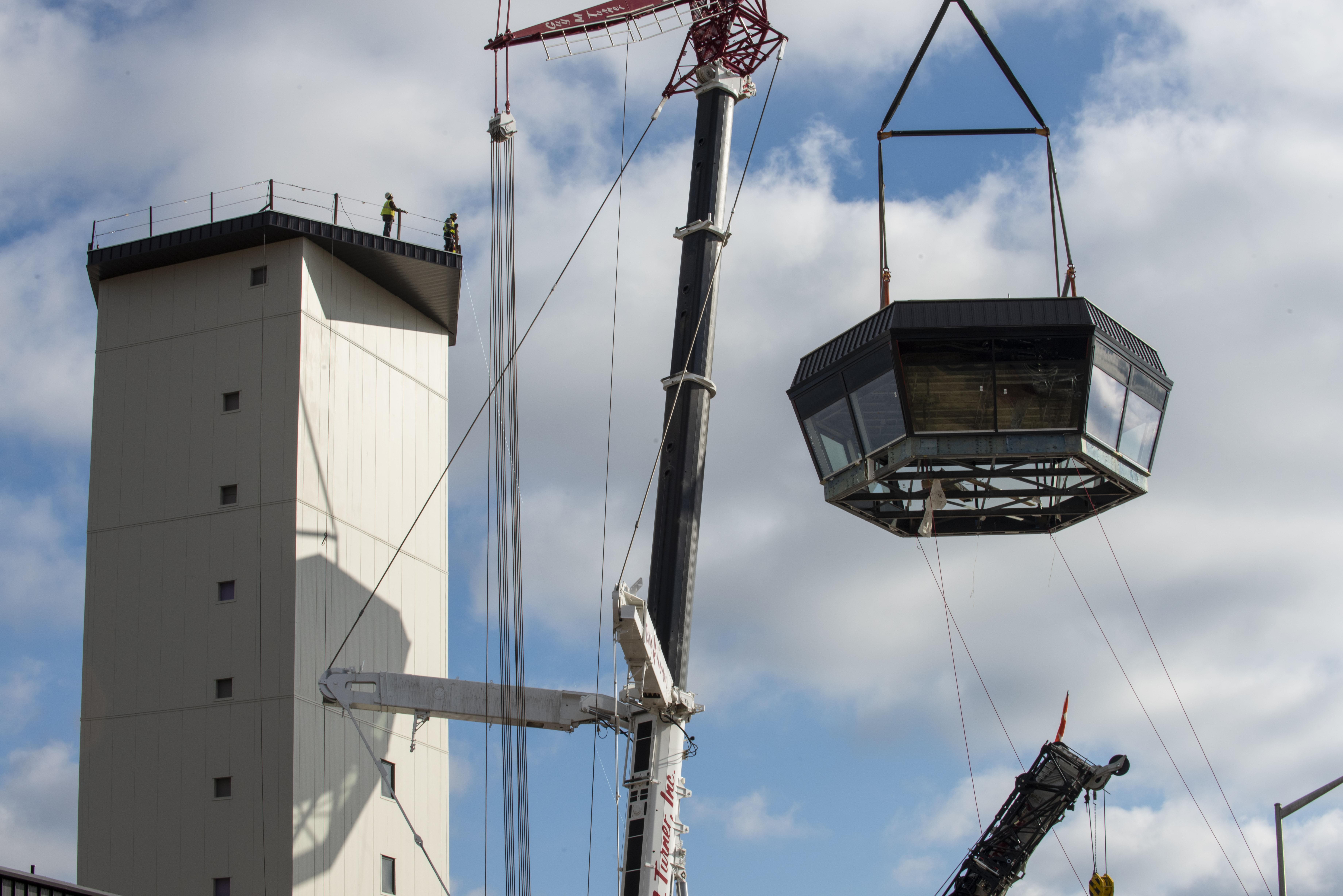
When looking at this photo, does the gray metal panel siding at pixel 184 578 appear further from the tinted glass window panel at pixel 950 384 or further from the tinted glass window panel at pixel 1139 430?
the tinted glass window panel at pixel 1139 430

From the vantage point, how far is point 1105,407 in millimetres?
29891

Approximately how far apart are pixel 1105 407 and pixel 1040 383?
1451 millimetres

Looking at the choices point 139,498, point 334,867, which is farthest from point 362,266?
point 334,867

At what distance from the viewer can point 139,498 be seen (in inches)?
1602

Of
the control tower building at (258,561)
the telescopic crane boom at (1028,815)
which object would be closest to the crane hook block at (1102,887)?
the telescopic crane boom at (1028,815)

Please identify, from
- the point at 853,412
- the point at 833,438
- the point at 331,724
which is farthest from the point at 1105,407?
the point at 331,724

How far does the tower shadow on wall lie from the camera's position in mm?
37000

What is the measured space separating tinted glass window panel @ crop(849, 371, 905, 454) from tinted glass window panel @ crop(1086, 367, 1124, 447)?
3.53m

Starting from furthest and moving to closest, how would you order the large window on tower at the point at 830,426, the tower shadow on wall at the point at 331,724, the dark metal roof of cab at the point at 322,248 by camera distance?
the dark metal roof of cab at the point at 322,248 < the tower shadow on wall at the point at 331,724 < the large window on tower at the point at 830,426

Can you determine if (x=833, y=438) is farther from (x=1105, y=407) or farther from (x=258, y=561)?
(x=258, y=561)

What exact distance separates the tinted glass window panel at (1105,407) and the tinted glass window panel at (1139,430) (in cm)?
24

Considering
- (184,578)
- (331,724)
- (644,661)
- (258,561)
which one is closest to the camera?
(644,661)

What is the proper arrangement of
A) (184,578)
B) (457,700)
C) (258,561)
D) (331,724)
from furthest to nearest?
(184,578), (258,561), (331,724), (457,700)

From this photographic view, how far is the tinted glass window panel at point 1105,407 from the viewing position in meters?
29.6
